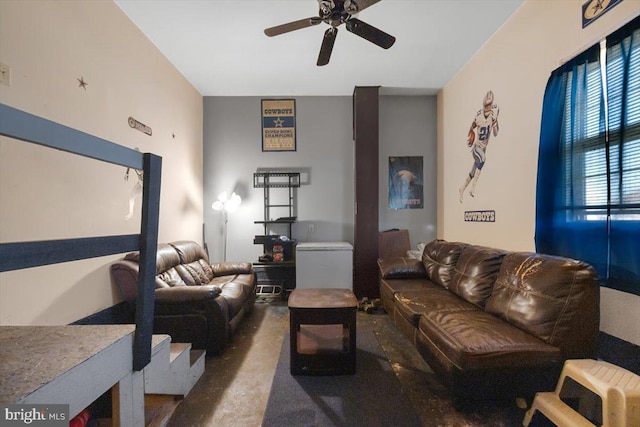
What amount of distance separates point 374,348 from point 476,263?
1.20m

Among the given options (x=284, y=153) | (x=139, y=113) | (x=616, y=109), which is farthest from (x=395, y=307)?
(x=139, y=113)

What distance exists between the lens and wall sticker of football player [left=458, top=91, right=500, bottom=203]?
292 cm

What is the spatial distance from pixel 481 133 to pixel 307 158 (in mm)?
2415

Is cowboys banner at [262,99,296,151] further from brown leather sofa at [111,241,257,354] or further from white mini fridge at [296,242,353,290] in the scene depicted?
brown leather sofa at [111,241,257,354]

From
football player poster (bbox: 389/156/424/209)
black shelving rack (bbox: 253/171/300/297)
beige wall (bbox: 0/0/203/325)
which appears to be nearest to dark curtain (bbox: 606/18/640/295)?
football player poster (bbox: 389/156/424/209)

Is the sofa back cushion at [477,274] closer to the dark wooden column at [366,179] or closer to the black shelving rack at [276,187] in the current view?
the dark wooden column at [366,179]

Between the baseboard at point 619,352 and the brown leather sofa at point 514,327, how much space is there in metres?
0.21

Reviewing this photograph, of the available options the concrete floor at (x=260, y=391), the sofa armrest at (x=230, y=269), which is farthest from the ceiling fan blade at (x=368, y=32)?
the sofa armrest at (x=230, y=269)

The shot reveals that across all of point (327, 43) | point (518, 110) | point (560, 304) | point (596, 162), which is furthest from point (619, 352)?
point (327, 43)

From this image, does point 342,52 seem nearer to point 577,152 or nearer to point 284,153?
point 284,153

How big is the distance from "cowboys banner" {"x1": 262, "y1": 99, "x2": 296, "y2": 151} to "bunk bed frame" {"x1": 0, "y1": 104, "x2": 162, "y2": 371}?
11.3 ft

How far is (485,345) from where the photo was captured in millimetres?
1564

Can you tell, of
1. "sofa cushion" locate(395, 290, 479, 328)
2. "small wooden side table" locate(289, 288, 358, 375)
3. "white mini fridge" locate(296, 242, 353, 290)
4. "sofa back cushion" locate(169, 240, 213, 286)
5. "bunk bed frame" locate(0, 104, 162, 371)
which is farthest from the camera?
"white mini fridge" locate(296, 242, 353, 290)

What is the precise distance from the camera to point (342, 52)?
10.5ft
